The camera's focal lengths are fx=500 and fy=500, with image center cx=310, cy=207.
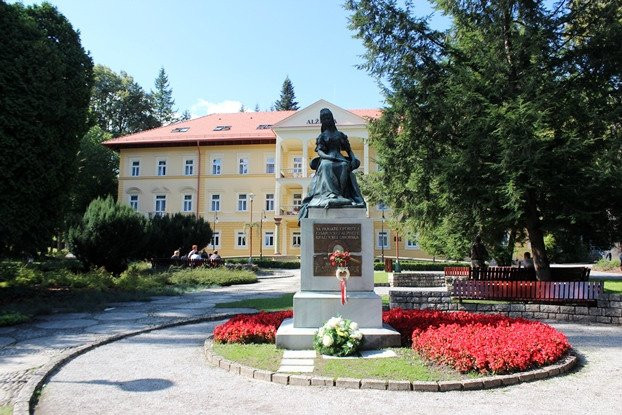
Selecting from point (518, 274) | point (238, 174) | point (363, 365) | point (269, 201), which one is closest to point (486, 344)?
point (363, 365)

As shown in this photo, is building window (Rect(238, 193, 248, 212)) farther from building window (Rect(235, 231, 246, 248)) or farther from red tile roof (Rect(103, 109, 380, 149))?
red tile roof (Rect(103, 109, 380, 149))

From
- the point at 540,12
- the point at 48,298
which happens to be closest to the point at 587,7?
the point at 540,12

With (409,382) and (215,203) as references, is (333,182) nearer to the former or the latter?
(409,382)

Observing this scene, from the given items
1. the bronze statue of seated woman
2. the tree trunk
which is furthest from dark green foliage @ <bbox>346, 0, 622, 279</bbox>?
the bronze statue of seated woman

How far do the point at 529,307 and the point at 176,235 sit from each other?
2306cm

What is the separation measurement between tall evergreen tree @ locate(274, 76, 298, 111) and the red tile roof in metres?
28.0

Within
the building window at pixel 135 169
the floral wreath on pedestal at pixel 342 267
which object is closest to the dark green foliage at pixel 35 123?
the floral wreath on pedestal at pixel 342 267

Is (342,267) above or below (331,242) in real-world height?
below

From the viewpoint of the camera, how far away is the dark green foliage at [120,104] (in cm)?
5881

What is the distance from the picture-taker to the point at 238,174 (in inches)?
1848

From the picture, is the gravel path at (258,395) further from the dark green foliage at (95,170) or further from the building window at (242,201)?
the dark green foliage at (95,170)

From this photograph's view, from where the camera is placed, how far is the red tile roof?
152ft

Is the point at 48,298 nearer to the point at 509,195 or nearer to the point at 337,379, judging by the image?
the point at 337,379

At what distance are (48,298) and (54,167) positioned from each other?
12.7ft
